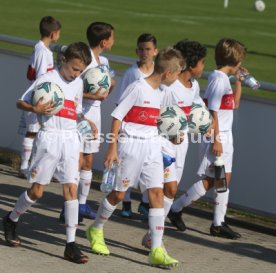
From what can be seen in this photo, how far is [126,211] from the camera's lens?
11125 mm

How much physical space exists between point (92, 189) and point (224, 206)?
88.7 inches

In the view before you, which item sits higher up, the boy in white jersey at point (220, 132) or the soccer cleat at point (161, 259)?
the boy in white jersey at point (220, 132)

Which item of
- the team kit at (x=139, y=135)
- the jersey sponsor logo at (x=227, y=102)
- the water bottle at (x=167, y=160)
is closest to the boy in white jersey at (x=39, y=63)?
the team kit at (x=139, y=135)

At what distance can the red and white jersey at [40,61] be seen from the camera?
41.5ft

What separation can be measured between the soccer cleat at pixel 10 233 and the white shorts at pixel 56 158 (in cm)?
51

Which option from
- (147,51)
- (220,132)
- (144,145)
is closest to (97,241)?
(144,145)

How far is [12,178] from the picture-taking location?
41.7 feet

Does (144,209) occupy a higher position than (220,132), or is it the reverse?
→ (220,132)

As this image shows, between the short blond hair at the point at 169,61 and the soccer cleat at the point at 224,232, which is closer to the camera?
the short blond hair at the point at 169,61

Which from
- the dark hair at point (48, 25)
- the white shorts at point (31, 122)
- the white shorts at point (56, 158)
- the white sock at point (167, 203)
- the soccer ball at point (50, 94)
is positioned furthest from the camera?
the white shorts at point (31, 122)

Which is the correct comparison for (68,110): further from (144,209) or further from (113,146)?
(144,209)

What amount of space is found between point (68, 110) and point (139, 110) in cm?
61

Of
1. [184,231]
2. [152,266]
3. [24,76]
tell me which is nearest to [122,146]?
[152,266]

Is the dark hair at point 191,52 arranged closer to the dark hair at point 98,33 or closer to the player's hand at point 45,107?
the dark hair at point 98,33
